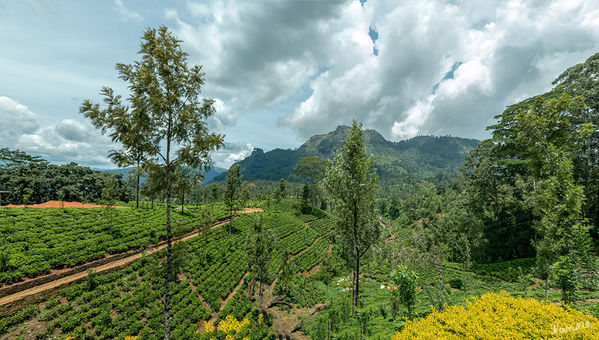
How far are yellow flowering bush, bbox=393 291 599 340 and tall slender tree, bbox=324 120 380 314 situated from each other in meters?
7.81

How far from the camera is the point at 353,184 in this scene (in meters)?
14.1

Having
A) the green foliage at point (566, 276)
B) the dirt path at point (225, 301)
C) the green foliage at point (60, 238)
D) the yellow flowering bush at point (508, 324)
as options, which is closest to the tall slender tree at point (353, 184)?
the yellow flowering bush at point (508, 324)

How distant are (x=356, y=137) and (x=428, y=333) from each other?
10.8m

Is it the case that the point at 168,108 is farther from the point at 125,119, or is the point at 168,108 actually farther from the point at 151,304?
the point at 151,304

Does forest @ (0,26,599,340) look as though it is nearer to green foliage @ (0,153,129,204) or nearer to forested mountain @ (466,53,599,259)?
forested mountain @ (466,53,599,259)

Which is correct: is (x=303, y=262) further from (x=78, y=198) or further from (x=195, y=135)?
(x=78, y=198)

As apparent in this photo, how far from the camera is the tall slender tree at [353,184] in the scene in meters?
14.1

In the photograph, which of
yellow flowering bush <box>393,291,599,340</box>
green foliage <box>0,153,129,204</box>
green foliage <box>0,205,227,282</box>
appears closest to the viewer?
yellow flowering bush <box>393,291,599,340</box>

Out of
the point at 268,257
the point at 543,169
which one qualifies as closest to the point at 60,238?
the point at 268,257

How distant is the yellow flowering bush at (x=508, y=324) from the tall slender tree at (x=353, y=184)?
781cm

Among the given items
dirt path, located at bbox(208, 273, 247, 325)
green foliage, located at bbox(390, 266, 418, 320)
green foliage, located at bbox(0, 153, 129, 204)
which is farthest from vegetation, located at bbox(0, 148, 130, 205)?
green foliage, located at bbox(390, 266, 418, 320)

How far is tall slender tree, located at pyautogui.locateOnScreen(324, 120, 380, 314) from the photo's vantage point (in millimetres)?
14094

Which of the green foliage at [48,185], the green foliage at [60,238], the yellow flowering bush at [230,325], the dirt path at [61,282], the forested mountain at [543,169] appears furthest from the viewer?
the green foliage at [48,185]

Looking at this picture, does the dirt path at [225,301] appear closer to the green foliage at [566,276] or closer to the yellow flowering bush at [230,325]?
the yellow flowering bush at [230,325]
